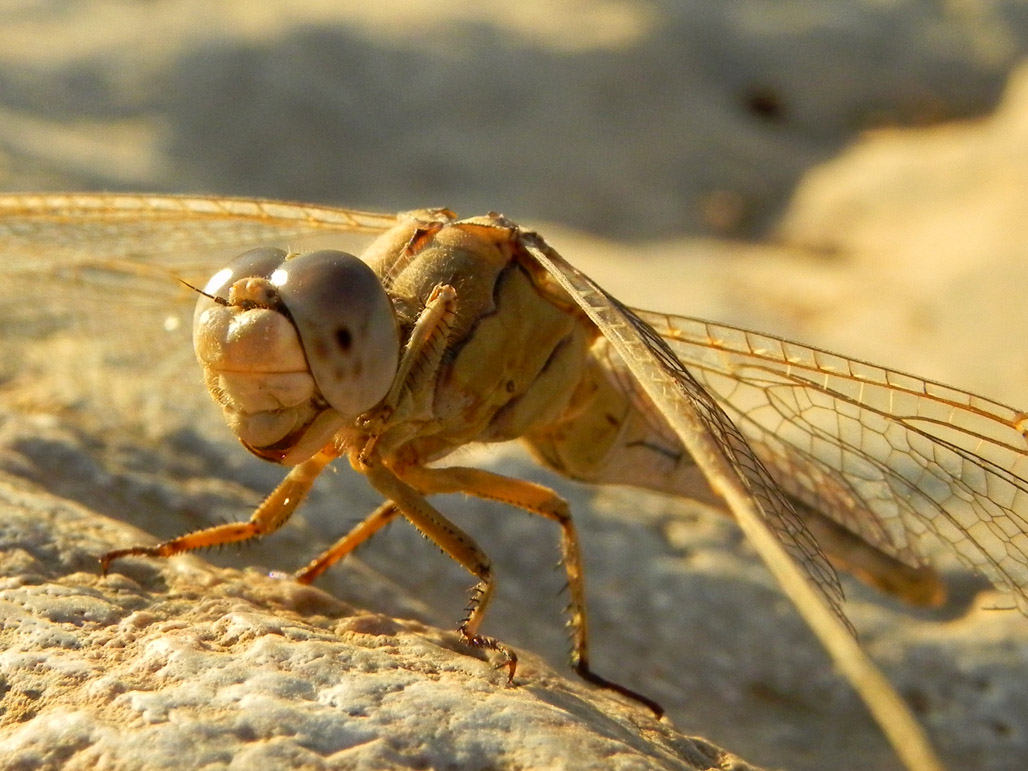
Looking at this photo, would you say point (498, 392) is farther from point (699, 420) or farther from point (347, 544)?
point (699, 420)

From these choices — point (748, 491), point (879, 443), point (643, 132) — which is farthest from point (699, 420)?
point (643, 132)

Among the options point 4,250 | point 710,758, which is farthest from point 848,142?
→ point 710,758

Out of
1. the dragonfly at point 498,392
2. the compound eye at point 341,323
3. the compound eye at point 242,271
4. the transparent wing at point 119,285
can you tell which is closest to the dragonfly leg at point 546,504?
Result: the dragonfly at point 498,392

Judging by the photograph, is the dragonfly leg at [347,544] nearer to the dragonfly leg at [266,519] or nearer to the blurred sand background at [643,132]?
the dragonfly leg at [266,519]

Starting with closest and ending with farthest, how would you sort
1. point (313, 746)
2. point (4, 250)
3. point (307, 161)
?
point (313, 746)
point (4, 250)
point (307, 161)

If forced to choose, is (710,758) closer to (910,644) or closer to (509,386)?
(509,386)

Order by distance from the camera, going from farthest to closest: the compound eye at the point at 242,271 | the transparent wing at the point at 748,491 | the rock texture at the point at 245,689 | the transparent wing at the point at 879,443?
the transparent wing at the point at 879,443, the compound eye at the point at 242,271, the rock texture at the point at 245,689, the transparent wing at the point at 748,491
